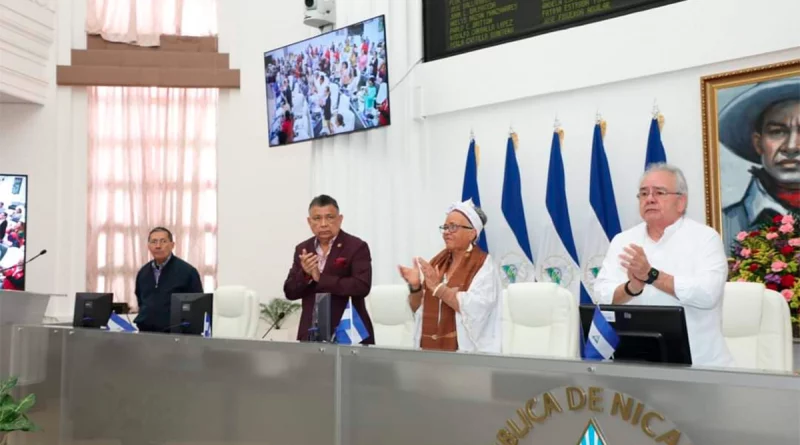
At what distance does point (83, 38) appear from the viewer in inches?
347

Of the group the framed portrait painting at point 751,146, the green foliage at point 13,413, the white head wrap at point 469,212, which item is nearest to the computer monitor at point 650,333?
the white head wrap at point 469,212

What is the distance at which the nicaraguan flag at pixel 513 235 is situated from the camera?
6.33 m

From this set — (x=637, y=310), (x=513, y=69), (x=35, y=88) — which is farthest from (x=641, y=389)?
(x=35, y=88)

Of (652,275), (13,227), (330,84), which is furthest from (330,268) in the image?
(13,227)

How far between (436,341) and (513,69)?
3184mm

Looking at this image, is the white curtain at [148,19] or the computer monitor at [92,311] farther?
the white curtain at [148,19]

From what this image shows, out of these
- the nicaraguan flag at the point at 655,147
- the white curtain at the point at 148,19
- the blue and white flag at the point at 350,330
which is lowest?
the blue and white flag at the point at 350,330

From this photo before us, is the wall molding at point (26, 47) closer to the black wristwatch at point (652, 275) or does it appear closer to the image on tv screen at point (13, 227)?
the image on tv screen at point (13, 227)

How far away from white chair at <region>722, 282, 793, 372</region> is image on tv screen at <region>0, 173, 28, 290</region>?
23.4 feet

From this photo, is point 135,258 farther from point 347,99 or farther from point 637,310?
point 637,310

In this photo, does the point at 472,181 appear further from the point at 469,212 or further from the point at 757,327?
the point at 757,327

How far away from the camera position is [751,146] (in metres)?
5.27

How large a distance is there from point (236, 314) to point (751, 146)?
11.3 feet

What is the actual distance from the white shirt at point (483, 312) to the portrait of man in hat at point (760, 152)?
2198 millimetres
